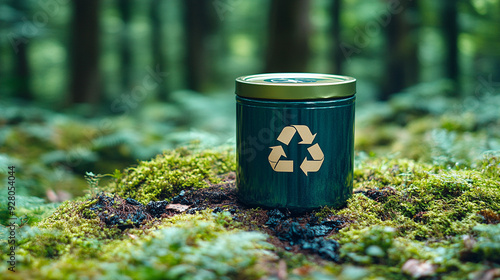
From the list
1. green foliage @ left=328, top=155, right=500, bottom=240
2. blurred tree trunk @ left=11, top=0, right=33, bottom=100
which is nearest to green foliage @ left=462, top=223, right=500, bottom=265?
green foliage @ left=328, top=155, right=500, bottom=240

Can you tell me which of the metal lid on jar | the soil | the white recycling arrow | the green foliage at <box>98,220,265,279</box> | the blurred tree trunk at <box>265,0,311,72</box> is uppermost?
the blurred tree trunk at <box>265,0,311,72</box>

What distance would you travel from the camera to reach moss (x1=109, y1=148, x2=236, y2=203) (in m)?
4.44

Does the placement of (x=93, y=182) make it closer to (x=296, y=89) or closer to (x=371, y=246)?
(x=296, y=89)

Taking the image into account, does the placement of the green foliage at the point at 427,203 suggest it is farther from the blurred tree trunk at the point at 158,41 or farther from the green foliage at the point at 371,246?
the blurred tree trunk at the point at 158,41

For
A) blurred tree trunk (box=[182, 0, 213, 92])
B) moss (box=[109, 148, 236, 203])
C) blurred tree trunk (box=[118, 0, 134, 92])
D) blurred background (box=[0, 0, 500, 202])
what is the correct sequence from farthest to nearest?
blurred tree trunk (box=[118, 0, 134, 92]), blurred tree trunk (box=[182, 0, 213, 92]), blurred background (box=[0, 0, 500, 202]), moss (box=[109, 148, 236, 203])

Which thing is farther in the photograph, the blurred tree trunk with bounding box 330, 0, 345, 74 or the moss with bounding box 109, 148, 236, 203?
the blurred tree trunk with bounding box 330, 0, 345, 74

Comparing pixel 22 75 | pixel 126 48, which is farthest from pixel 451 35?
pixel 22 75

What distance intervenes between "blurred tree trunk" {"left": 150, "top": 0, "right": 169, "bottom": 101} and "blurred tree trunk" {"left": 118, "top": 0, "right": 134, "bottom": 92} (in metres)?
1.41

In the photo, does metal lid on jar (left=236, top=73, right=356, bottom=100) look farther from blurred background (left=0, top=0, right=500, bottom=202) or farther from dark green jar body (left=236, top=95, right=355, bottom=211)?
blurred background (left=0, top=0, right=500, bottom=202)

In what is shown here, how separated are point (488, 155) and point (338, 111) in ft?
6.90

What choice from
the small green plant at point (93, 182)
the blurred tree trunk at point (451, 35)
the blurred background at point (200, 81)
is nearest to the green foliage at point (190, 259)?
the small green plant at point (93, 182)

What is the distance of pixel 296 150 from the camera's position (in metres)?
3.67

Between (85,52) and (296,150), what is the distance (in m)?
10.1

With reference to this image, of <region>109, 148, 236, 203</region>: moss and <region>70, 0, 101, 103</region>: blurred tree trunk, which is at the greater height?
<region>70, 0, 101, 103</region>: blurred tree trunk
